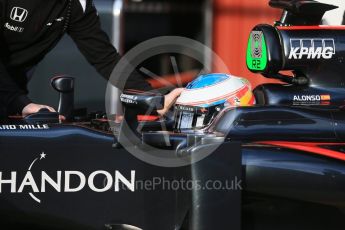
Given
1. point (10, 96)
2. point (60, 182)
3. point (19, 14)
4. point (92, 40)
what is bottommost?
point (60, 182)

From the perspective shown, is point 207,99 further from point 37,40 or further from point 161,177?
point 37,40

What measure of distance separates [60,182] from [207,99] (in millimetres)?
865

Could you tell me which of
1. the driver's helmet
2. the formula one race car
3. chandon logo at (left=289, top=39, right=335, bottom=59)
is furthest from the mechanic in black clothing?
the formula one race car

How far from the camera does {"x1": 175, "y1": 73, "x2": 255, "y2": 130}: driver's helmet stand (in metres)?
3.71

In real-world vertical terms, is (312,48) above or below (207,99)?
above

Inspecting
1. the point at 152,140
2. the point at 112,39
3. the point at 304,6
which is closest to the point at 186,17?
the point at 112,39

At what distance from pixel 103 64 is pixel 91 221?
5.50ft

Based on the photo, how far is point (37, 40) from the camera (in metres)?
4.46

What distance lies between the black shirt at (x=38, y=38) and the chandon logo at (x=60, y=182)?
3.59 ft

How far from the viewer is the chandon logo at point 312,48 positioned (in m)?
3.73

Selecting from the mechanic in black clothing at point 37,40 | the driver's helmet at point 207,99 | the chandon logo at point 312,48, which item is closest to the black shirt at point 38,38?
the mechanic in black clothing at point 37,40

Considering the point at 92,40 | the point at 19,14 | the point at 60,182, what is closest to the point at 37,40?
the point at 19,14

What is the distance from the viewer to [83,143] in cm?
322

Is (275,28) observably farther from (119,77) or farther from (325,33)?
(119,77)
